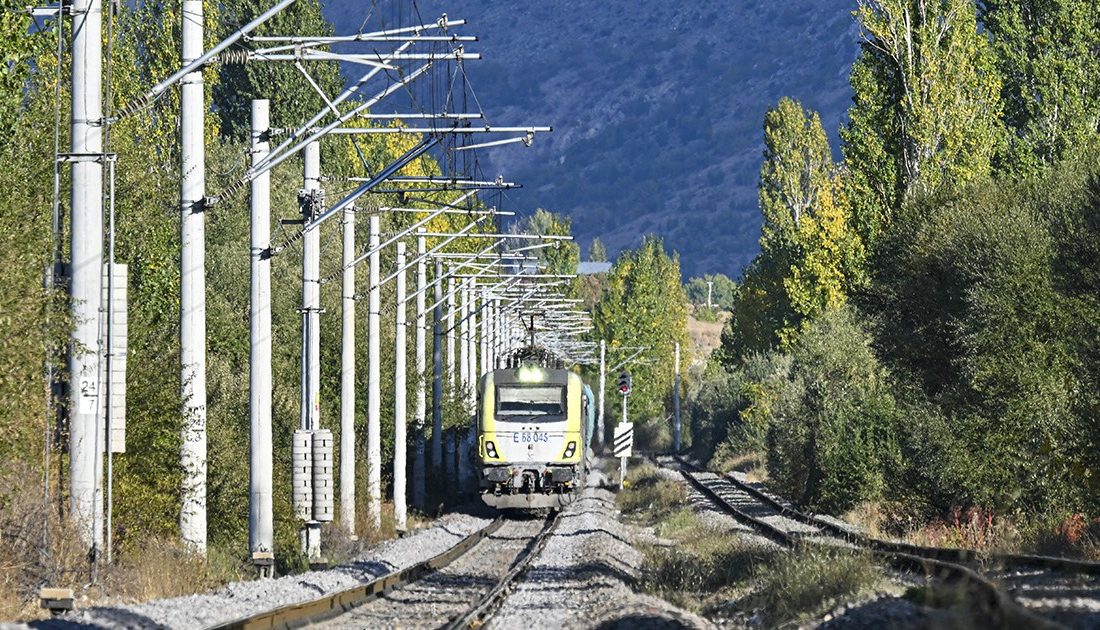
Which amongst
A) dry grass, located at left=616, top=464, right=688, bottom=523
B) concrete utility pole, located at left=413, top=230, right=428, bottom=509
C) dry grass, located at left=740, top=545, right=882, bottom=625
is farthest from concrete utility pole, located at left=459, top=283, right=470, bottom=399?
dry grass, located at left=740, top=545, right=882, bottom=625

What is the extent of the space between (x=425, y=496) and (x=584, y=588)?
27.5 metres

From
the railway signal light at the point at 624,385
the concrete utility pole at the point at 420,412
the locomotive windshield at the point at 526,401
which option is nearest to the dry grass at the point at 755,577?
the locomotive windshield at the point at 526,401

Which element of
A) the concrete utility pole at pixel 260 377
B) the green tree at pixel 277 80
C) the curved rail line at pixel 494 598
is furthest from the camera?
the green tree at pixel 277 80

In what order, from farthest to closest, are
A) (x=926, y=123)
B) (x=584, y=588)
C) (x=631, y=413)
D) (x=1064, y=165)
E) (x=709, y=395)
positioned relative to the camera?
(x=631, y=413) → (x=709, y=395) → (x=926, y=123) → (x=1064, y=165) → (x=584, y=588)

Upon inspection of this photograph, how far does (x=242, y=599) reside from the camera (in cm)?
1859

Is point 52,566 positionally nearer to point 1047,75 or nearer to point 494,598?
point 494,598

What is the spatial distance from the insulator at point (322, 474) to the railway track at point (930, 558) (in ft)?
23.5

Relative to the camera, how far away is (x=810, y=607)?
1709 centimetres

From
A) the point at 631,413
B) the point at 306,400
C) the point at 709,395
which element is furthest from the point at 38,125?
the point at 631,413

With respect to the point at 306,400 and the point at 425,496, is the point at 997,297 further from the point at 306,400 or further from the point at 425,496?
the point at 425,496

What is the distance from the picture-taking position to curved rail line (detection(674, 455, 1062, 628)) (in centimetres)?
975

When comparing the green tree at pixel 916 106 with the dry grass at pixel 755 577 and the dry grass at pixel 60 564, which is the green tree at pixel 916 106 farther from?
the dry grass at pixel 60 564

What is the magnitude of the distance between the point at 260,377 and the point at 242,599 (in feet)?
21.5

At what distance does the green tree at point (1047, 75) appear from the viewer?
46.2 meters
